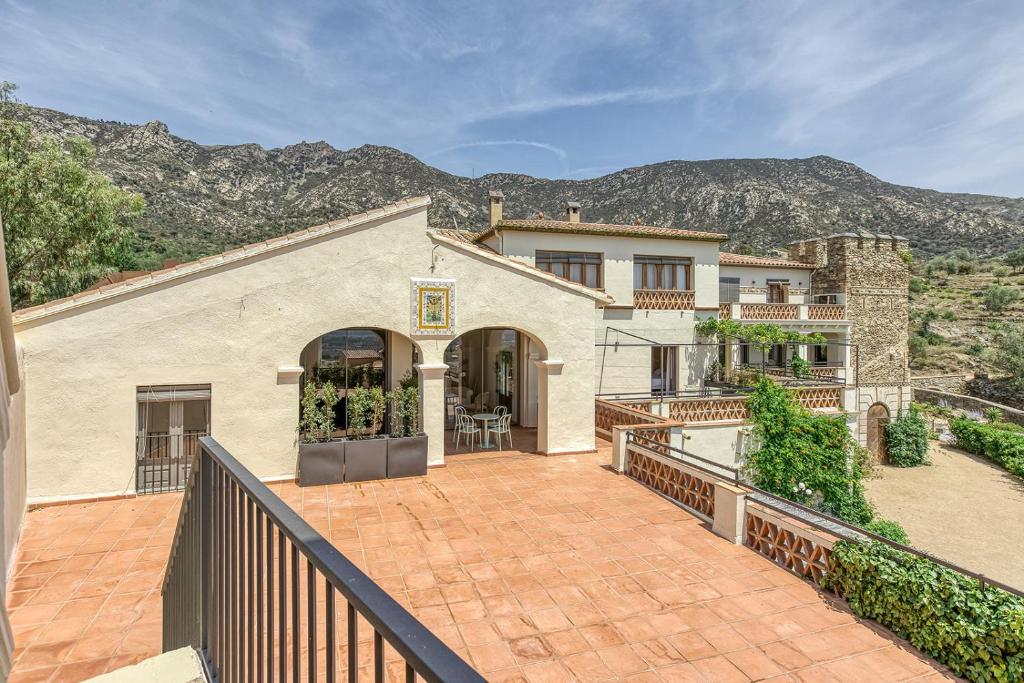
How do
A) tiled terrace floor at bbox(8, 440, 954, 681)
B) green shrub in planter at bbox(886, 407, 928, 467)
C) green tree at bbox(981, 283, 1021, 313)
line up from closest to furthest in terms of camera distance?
tiled terrace floor at bbox(8, 440, 954, 681), green shrub in planter at bbox(886, 407, 928, 467), green tree at bbox(981, 283, 1021, 313)

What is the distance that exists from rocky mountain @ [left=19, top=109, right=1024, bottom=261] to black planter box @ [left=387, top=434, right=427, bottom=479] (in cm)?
2659

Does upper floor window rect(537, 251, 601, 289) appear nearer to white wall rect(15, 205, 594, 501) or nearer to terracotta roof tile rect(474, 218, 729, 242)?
terracotta roof tile rect(474, 218, 729, 242)

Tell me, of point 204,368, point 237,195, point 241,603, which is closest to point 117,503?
point 204,368

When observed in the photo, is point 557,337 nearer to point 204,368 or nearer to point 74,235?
point 204,368

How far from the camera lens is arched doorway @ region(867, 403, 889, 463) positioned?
2266 centimetres

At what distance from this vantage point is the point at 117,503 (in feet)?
29.7

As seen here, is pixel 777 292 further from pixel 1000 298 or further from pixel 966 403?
pixel 1000 298

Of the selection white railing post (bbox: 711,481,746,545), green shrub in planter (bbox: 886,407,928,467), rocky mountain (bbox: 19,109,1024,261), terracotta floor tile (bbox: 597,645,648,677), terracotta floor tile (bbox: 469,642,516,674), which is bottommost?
green shrub in planter (bbox: 886,407,928,467)

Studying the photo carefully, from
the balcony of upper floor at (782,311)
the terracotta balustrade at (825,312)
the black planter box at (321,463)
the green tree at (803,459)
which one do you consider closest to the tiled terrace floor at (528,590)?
the black planter box at (321,463)

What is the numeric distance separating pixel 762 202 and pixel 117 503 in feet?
209

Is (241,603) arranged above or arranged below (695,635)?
above

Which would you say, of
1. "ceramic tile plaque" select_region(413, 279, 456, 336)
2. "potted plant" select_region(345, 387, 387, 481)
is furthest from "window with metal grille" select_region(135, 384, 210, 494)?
"ceramic tile plaque" select_region(413, 279, 456, 336)

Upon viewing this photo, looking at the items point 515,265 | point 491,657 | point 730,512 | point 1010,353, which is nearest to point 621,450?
point 730,512

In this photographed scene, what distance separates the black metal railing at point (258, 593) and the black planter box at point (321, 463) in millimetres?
6591
